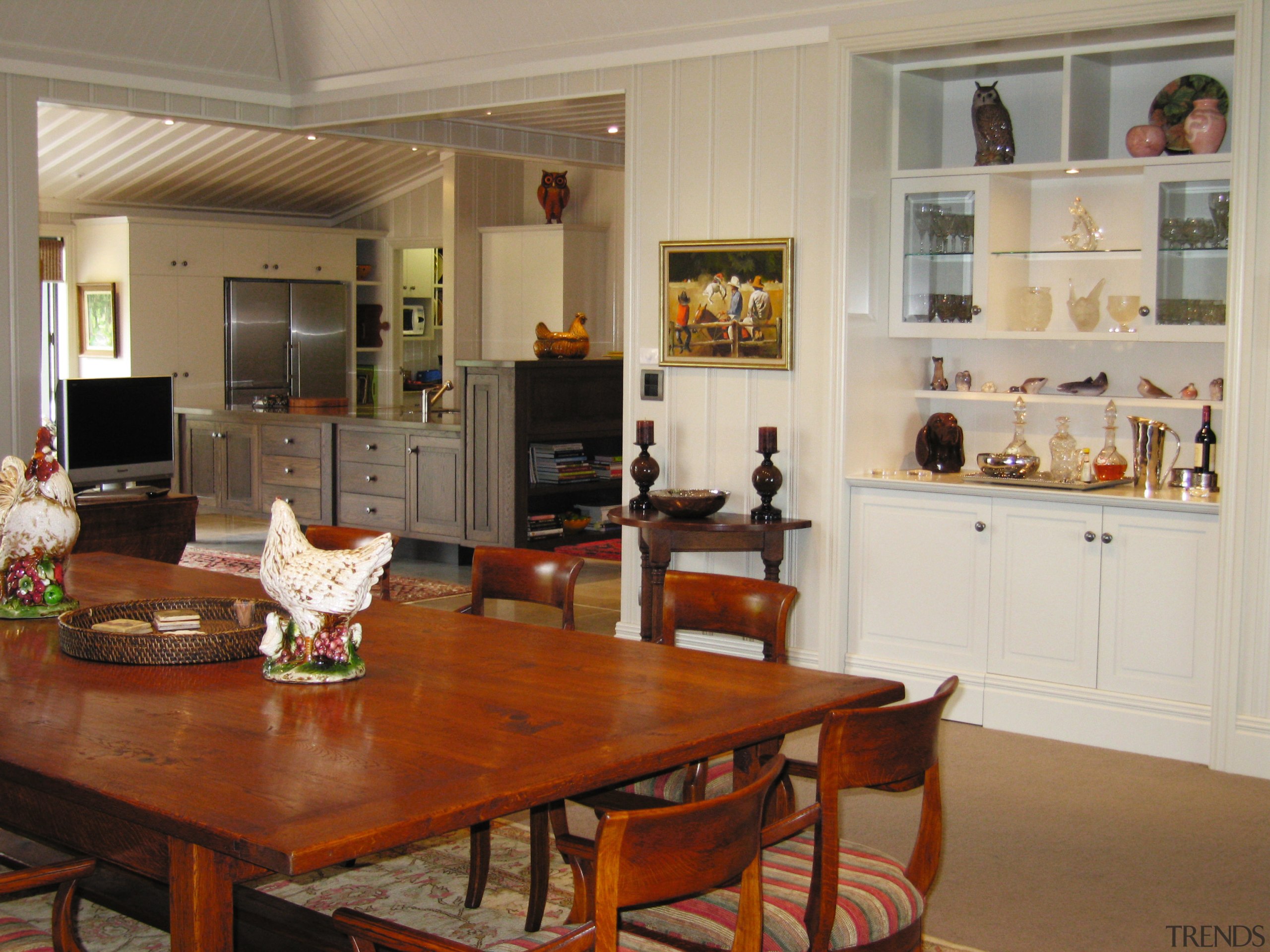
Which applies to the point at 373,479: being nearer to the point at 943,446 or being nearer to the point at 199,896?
the point at 943,446

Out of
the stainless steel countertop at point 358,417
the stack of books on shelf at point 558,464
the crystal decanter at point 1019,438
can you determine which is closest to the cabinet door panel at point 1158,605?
the crystal decanter at point 1019,438

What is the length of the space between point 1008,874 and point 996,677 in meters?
1.44

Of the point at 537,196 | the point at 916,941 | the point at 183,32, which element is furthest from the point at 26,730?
the point at 537,196

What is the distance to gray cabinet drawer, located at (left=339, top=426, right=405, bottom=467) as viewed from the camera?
→ 830cm

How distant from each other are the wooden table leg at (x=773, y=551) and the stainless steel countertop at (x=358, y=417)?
3.25 m

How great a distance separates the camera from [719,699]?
8.18 feet

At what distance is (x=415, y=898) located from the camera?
334cm

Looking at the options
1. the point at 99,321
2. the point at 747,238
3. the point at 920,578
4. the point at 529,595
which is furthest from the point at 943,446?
the point at 99,321

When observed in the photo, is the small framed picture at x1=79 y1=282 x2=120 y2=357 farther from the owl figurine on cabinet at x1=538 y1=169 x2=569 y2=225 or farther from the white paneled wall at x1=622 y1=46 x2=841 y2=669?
the white paneled wall at x1=622 y1=46 x2=841 y2=669

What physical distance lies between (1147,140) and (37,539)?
3926 mm

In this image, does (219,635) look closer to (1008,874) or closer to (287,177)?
(1008,874)

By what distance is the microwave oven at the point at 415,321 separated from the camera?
12938mm

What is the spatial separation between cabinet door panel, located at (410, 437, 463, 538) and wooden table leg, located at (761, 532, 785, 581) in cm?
326

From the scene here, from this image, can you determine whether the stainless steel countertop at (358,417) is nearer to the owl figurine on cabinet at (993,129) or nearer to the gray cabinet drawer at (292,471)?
the gray cabinet drawer at (292,471)
